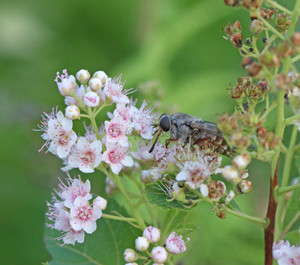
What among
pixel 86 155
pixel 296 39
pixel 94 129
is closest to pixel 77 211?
pixel 86 155

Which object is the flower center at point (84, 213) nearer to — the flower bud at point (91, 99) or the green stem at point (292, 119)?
the flower bud at point (91, 99)

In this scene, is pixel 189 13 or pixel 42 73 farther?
pixel 42 73

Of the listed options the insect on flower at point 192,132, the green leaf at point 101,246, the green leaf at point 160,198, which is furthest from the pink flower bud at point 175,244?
the insect on flower at point 192,132

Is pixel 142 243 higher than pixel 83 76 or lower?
lower

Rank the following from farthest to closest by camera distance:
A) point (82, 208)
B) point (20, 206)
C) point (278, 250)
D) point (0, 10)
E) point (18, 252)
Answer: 1. point (0, 10)
2. point (20, 206)
3. point (18, 252)
4. point (82, 208)
5. point (278, 250)

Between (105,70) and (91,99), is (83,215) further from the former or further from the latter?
(105,70)

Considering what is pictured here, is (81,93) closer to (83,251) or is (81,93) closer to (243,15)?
(83,251)

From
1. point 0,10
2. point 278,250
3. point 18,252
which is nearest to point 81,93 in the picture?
point 278,250
